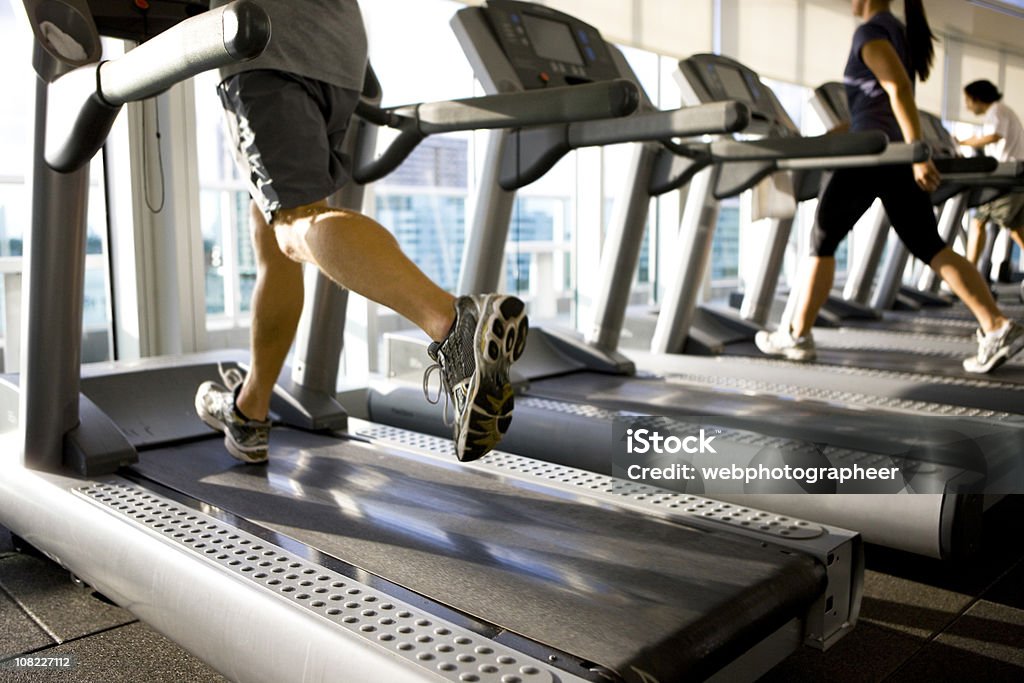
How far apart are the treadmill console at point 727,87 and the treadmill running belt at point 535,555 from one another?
7.46 ft

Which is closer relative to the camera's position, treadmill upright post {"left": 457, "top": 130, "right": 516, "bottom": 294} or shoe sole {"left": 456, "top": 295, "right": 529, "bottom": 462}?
shoe sole {"left": 456, "top": 295, "right": 529, "bottom": 462}

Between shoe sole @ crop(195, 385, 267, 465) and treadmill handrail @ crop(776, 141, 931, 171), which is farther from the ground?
treadmill handrail @ crop(776, 141, 931, 171)

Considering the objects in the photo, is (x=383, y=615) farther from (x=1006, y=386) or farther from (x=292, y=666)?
(x=1006, y=386)

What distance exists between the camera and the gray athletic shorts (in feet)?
5.52

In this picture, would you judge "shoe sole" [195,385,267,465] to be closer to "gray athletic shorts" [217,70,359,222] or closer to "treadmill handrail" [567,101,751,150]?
"gray athletic shorts" [217,70,359,222]

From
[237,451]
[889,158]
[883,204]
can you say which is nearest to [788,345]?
[883,204]

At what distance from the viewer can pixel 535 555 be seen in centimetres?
164

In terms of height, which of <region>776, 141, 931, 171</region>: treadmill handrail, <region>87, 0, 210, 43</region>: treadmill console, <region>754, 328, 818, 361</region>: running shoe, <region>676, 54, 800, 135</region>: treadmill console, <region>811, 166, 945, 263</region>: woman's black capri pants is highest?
<region>676, 54, 800, 135</region>: treadmill console

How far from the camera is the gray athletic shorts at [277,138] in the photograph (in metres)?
1.68

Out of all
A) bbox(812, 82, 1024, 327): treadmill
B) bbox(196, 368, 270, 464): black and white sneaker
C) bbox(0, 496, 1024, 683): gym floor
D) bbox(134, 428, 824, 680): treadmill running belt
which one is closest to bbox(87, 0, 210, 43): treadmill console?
bbox(196, 368, 270, 464): black and white sneaker

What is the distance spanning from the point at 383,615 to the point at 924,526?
1250 mm

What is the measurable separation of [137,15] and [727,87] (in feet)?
8.66

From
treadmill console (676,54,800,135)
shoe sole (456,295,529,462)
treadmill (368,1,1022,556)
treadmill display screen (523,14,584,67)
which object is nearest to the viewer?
shoe sole (456,295,529,462)

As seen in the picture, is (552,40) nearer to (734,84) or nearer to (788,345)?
(734,84)
